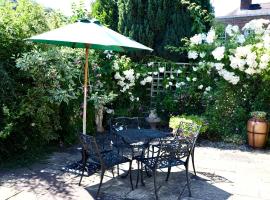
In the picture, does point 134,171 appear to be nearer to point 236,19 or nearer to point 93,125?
point 93,125

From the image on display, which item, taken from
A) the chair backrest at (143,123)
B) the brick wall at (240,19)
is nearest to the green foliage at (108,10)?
the chair backrest at (143,123)

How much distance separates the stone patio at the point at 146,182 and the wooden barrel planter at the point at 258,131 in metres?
0.99

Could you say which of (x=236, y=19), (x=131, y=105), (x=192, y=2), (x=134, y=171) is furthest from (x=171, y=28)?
(x=236, y=19)

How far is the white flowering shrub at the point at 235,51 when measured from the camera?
24.0 feet

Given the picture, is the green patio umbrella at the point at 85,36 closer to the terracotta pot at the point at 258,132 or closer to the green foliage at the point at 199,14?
the terracotta pot at the point at 258,132

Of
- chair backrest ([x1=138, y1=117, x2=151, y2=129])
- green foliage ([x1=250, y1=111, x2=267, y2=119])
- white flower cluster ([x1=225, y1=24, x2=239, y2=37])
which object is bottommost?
chair backrest ([x1=138, y1=117, x2=151, y2=129])

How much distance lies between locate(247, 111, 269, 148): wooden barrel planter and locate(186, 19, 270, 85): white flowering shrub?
97 centimetres

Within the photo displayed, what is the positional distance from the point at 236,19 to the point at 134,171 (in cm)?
1876

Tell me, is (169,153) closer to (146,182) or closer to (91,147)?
(146,182)

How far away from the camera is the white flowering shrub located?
7301 millimetres

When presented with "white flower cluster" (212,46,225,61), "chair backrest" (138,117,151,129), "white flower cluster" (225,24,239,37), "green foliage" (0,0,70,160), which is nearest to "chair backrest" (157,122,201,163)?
"green foliage" (0,0,70,160)

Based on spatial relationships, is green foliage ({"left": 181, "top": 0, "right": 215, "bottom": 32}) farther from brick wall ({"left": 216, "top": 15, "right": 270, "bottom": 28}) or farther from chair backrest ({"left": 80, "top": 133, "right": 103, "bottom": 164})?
brick wall ({"left": 216, "top": 15, "right": 270, "bottom": 28})

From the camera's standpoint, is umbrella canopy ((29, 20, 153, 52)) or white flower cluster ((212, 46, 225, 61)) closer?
umbrella canopy ((29, 20, 153, 52))

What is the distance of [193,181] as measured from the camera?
197 inches
